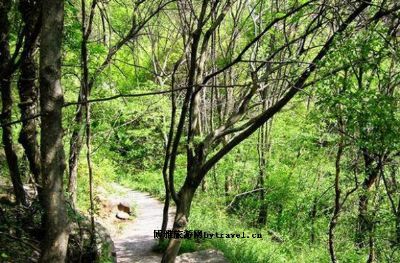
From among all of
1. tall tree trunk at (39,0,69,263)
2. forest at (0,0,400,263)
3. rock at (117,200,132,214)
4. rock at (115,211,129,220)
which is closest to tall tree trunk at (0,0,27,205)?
forest at (0,0,400,263)

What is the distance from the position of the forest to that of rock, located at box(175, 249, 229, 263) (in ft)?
0.13

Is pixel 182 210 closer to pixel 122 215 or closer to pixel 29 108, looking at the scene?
pixel 29 108

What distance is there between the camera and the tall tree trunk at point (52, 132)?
6.03 ft

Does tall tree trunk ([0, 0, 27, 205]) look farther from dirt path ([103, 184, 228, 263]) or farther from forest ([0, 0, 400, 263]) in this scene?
dirt path ([103, 184, 228, 263])

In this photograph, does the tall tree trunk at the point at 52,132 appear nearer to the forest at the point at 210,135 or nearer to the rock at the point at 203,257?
the forest at the point at 210,135

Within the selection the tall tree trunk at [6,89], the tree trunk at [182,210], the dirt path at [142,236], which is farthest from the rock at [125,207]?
the tall tree trunk at [6,89]

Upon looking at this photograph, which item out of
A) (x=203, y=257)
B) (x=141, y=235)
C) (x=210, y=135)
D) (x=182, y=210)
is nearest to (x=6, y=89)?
(x=210, y=135)

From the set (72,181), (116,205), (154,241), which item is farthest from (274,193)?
Answer: (72,181)

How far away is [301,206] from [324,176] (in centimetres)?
152

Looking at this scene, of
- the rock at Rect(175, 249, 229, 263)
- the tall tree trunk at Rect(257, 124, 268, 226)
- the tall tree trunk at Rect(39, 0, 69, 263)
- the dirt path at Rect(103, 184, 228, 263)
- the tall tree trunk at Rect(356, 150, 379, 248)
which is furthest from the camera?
the tall tree trunk at Rect(257, 124, 268, 226)

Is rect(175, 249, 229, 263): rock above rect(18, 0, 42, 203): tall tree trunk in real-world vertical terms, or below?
below

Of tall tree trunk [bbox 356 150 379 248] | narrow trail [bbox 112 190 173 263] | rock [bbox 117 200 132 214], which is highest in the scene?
tall tree trunk [bbox 356 150 379 248]

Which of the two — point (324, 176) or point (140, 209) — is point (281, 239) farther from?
point (140, 209)

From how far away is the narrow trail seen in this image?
8.26 m
